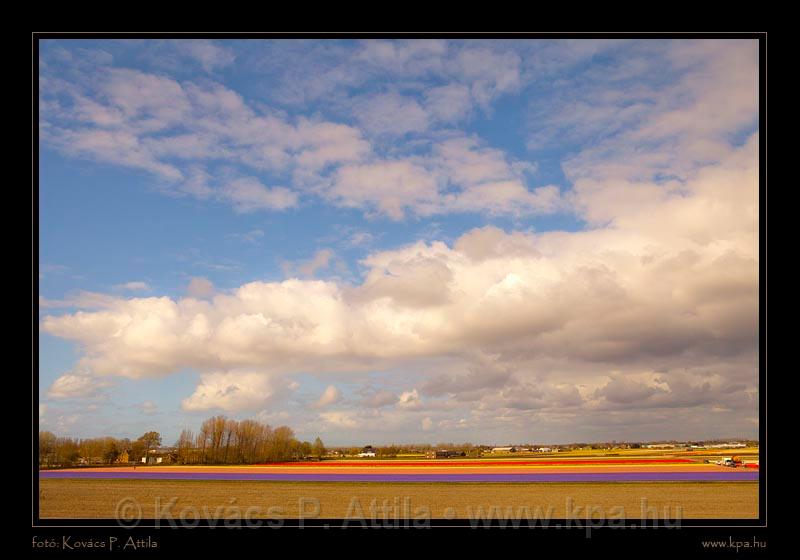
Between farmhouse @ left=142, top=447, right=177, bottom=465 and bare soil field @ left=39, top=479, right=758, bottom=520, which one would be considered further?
farmhouse @ left=142, top=447, right=177, bottom=465

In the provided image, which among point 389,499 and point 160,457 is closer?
point 389,499

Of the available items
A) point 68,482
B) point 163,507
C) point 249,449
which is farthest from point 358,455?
point 163,507

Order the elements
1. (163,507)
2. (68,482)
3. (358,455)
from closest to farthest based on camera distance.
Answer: (163,507) < (68,482) < (358,455)

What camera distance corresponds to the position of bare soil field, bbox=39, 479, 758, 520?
71.5ft

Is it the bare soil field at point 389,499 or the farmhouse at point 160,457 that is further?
the farmhouse at point 160,457

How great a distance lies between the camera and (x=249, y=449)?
1672 inches

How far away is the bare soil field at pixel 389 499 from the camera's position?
21797mm

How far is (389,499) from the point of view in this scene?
86.6ft
